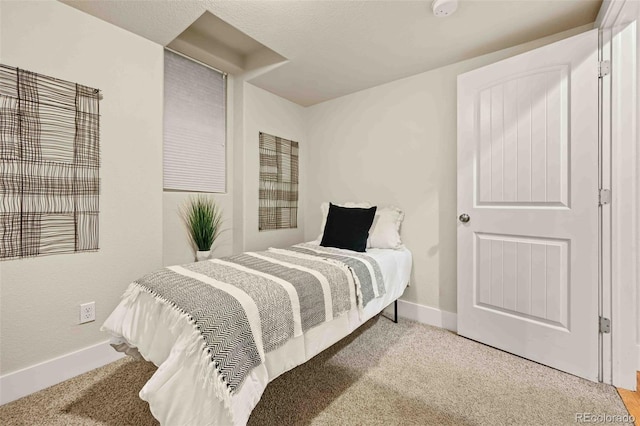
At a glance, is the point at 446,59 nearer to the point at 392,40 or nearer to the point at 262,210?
the point at 392,40

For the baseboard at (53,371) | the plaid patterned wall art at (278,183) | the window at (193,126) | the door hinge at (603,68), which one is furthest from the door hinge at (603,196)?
the baseboard at (53,371)

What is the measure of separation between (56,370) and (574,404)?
298cm

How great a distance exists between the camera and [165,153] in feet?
7.73

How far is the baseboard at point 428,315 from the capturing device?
237 centimetres

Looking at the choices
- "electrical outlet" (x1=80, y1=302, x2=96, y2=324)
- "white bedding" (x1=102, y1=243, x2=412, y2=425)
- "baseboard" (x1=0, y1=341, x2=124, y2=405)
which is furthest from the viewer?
"electrical outlet" (x1=80, y1=302, x2=96, y2=324)

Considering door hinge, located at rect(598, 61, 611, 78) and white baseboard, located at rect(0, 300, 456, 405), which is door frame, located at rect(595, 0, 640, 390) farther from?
white baseboard, located at rect(0, 300, 456, 405)

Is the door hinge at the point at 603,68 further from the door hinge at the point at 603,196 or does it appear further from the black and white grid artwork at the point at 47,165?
the black and white grid artwork at the point at 47,165

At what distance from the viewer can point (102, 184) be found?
1855 mm

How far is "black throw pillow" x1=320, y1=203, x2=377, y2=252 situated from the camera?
2309 millimetres

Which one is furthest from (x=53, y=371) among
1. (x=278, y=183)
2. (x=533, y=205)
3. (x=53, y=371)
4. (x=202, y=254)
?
(x=533, y=205)

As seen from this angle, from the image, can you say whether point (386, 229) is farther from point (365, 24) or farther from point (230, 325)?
point (230, 325)

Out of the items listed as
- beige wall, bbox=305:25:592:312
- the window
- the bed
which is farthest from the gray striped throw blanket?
the window

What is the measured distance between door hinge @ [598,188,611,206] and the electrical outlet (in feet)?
10.7

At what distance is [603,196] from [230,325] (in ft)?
7.17
